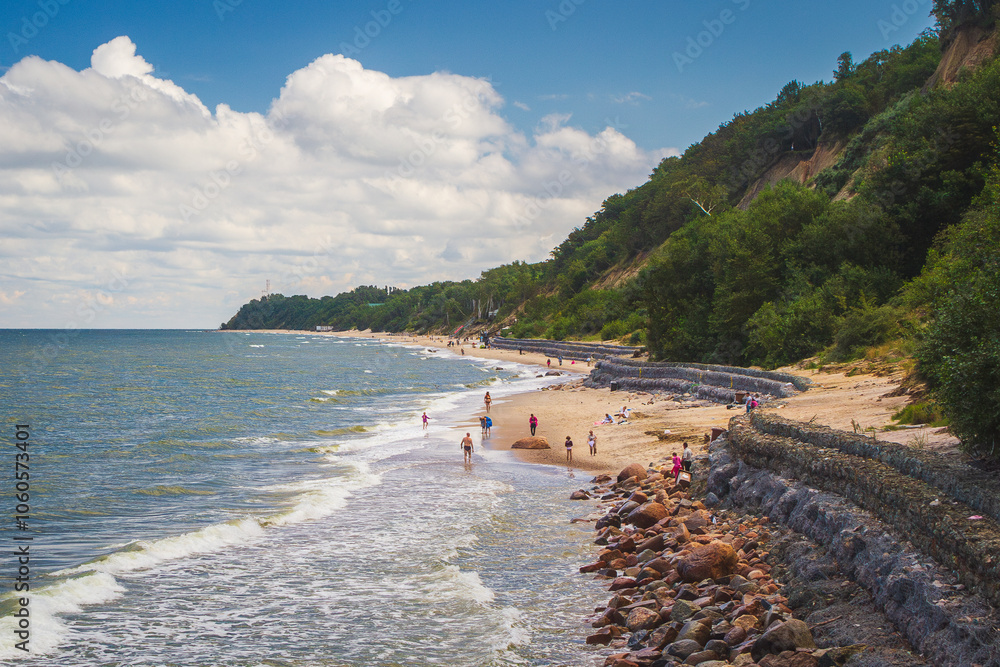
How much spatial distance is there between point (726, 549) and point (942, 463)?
393 cm

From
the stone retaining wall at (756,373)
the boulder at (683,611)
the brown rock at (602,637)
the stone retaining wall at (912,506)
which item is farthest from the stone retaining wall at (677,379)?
the brown rock at (602,637)

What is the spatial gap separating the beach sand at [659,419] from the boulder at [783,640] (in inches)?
224

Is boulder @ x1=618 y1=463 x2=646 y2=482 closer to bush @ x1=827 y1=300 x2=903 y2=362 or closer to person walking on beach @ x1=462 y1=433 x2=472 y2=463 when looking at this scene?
person walking on beach @ x1=462 y1=433 x2=472 y2=463

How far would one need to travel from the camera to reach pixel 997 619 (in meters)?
7.43

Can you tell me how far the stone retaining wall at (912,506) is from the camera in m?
8.06

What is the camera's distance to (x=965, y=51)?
54.8m

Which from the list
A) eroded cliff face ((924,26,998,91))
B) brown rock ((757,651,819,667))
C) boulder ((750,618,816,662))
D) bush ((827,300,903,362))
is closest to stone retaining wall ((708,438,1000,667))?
boulder ((750,618,816,662))

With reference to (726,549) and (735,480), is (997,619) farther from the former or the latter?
(735,480)

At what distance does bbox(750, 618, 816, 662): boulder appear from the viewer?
948 cm

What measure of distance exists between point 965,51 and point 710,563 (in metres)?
59.0

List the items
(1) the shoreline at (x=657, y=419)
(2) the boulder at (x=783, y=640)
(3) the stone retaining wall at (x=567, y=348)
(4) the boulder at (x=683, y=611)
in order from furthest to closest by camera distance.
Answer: (3) the stone retaining wall at (x=567, y=348)
(1) the shoreline at (x=657, y=419)
(4) the boulder at (x=683, y=611)
(2) the boulder at (x=783, y=640)

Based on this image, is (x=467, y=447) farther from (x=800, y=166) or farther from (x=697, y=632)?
(x=800, y=166)

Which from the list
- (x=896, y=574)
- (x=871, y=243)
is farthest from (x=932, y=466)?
(x=871, y=243)

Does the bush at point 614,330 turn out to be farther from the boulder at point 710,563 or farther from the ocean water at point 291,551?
the boulder at point 710,563
